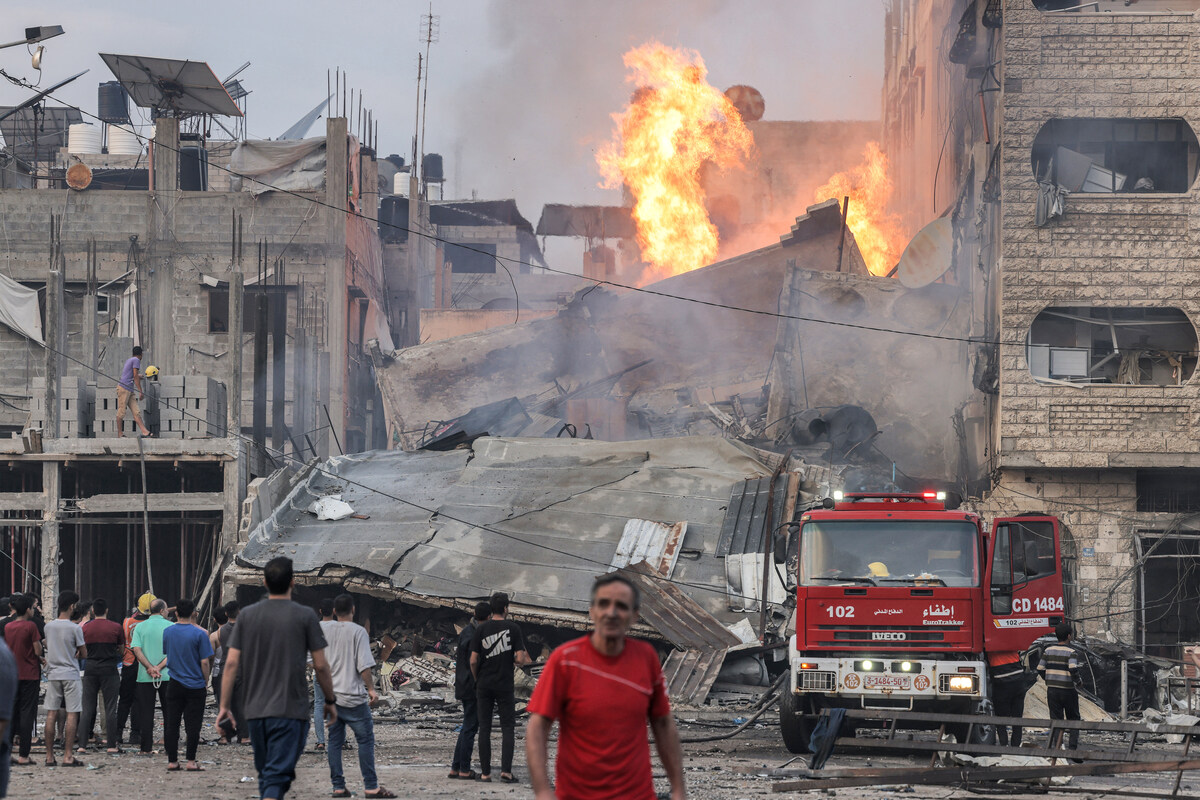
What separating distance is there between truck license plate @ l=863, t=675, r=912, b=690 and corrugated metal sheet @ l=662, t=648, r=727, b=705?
5.19 metres

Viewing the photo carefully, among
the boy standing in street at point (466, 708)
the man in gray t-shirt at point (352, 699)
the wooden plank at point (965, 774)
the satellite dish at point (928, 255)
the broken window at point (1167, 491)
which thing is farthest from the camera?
the satellite dish at point (928, 255)

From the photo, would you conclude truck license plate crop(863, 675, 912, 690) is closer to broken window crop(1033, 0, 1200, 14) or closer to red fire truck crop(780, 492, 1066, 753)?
red fire truck crop(780, 492, 1066, 753)

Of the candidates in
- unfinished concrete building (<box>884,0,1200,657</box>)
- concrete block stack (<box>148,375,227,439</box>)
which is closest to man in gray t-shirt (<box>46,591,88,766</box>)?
concrete block stack (<box>148,375,227,439</box>)

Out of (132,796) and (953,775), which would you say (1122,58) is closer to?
(953,775)

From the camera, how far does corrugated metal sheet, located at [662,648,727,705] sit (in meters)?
17.9

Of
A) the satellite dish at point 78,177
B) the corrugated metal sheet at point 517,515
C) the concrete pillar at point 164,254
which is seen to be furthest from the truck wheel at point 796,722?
the satellite dish at point 78,177

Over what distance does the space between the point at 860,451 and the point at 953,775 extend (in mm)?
16354

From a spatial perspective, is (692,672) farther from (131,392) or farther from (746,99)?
(746,99)

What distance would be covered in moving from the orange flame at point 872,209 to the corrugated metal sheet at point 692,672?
82.8 feet

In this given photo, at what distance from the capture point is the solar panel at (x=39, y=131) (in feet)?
158

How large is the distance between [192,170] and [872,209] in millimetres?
25577

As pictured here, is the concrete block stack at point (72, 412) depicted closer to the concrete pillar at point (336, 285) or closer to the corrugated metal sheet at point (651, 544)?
the corrugated metal sheet at point (651, 544)

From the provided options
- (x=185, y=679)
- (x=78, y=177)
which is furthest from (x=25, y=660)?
(x=78, y=177)

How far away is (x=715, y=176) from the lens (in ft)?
180
